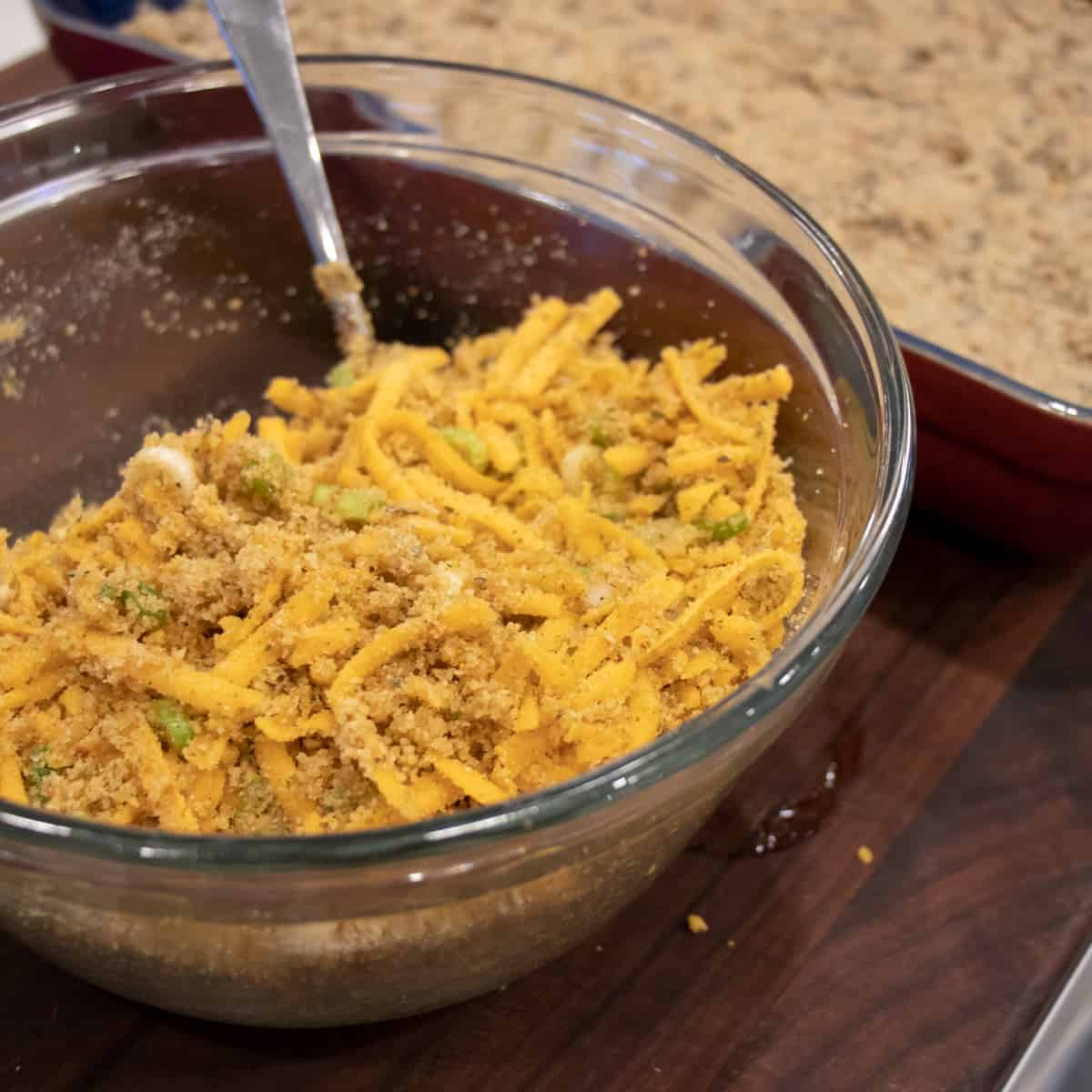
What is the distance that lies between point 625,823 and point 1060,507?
598mm

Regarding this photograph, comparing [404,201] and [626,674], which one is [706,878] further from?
[404,201]

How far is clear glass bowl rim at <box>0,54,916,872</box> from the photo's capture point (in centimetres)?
49

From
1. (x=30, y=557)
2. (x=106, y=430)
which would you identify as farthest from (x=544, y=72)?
(x=30, y=557)

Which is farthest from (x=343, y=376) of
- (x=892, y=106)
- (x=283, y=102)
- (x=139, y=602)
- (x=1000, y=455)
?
(x=892, y=106)

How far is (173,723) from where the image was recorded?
651 millimetres

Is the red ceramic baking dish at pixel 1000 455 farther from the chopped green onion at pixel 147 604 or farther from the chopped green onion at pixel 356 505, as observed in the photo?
the chopped green onion at pixel 147 604

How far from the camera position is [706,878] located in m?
0.82

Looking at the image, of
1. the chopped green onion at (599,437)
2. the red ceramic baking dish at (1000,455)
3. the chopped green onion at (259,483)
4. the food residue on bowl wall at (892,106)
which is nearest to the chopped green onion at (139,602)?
the chopped green onion at (259,483)

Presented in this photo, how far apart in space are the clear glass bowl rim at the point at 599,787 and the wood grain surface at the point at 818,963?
28 centimetres

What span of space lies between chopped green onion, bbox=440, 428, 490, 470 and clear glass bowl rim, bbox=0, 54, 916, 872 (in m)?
0.30

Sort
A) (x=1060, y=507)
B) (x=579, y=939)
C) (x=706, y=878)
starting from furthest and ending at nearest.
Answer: (x=1060, y=507), (x=706, y=878), (x=579, y=939)

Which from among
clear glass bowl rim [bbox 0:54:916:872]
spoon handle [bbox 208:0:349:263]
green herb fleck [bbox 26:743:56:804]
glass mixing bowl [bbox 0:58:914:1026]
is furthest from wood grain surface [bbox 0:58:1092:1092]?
spoon handle [bbox 208:0:349:263]

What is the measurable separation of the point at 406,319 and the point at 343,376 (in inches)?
5.0

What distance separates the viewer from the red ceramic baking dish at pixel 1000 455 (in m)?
0.92
